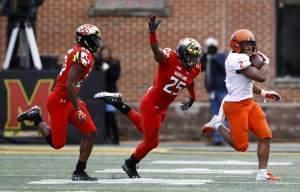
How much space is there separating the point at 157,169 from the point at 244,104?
7.84 feet

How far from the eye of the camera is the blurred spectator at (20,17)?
2023cm

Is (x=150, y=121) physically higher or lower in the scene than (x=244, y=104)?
lower

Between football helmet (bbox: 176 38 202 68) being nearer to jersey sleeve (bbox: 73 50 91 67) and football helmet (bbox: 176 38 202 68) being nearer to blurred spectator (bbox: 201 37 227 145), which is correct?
jersey sleeve (bbox: 73 50 91 67)

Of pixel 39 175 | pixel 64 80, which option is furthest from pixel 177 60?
pixel 39 175

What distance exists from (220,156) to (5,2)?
5.54 meters

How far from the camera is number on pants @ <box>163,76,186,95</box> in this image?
12555mm

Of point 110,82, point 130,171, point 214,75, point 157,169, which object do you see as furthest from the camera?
point 110,82

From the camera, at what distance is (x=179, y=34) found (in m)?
22.6

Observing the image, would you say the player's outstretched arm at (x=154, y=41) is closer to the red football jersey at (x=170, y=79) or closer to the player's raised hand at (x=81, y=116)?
the red football jersey at (x=170, y=79)

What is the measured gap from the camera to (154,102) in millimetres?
12656

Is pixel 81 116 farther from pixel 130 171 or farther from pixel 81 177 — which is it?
pixel 130 171

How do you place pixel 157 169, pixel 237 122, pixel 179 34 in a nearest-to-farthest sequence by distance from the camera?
pixel 237 122 < pixel 157 169 < pixel 179 34

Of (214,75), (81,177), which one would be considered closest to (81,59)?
(81,177)

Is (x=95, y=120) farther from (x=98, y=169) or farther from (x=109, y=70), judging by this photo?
(x=98, y=169)
